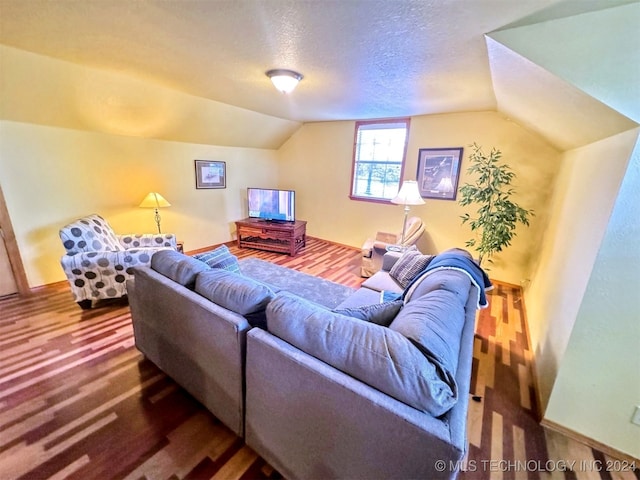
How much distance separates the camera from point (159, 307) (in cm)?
173

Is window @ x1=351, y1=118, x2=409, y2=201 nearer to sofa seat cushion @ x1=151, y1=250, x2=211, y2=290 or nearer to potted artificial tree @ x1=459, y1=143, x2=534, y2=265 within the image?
potted artificial tree @ x1=459, y1=143, x2=534, y2=265

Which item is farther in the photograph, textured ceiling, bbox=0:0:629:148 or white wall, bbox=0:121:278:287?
white wall, bbox=0:121:278:287

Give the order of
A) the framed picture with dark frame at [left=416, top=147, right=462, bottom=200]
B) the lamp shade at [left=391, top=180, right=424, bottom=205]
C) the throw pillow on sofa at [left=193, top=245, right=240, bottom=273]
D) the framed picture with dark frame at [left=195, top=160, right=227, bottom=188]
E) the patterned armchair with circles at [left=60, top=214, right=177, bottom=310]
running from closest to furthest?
the throw pillow on sofa at [left=193, top=245, right=240, bottom=273] < the patterned armchair with circles at [left=60, top=214, right=177, bottom=310] < the lamp shade at [left=391, top=180, right=424, bottom=205] < the framed picture with dark frame at [left=416, top=147, right=462, bottom=200] < the framed picture with dark frame at [left=195, top=160, right=227, bottom=188]

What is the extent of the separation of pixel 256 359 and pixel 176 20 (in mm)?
1880

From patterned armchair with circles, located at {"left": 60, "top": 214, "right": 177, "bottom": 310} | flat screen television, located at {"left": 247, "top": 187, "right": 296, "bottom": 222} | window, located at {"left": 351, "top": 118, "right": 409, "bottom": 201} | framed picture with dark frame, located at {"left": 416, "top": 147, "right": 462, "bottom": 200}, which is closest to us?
patterned armchair with circles, located at {"left": 60, "top": 214, "right": 177, "bottom": 310}

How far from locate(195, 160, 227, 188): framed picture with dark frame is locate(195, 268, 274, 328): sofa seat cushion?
134 inches

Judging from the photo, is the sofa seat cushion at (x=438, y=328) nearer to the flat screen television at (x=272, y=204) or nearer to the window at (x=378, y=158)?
the window at (x=378, y=158)

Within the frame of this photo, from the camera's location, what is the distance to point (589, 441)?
158 centimetres

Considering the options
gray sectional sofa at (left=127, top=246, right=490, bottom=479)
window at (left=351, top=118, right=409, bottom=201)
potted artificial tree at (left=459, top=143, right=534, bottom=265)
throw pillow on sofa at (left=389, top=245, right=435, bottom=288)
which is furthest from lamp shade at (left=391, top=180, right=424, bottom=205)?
gray sectional sofa at (left=127, top=246, right=490, bottom=479)

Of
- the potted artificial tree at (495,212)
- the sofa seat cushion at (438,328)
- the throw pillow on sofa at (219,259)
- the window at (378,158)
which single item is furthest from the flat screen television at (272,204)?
the sofa seat cushion at (438,328)

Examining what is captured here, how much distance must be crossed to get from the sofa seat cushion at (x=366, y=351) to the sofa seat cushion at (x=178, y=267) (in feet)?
2.30

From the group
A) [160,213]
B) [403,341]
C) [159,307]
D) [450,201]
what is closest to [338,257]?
[450,201]

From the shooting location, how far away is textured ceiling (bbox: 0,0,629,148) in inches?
51.8

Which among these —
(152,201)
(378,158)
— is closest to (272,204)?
(152,201)
